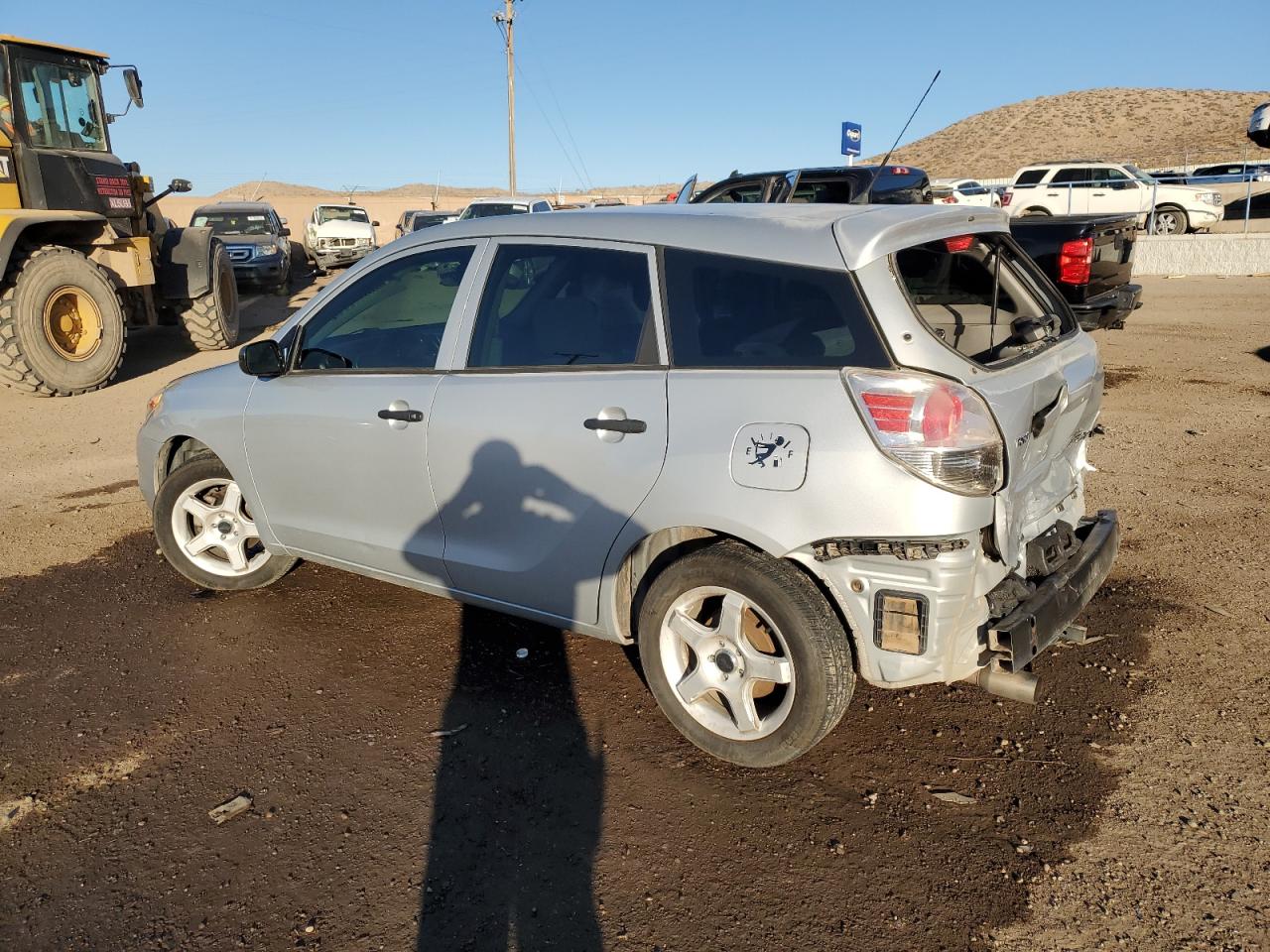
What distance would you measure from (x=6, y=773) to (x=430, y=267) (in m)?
2.44

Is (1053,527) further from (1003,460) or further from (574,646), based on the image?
(574,646)

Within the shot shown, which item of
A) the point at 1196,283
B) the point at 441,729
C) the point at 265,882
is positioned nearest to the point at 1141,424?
the point at 441,729

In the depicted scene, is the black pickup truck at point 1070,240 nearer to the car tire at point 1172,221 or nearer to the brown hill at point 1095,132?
the car tire at point 1172,221

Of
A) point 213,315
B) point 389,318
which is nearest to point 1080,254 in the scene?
point 389,318

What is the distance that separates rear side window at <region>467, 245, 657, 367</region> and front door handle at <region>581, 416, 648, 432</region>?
23cm

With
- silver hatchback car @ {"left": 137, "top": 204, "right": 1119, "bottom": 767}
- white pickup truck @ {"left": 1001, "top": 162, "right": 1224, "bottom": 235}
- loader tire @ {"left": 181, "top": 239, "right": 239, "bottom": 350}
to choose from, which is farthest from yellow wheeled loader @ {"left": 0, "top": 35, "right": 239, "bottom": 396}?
white pickup truck @ {"left": 1001, "top": 162, "right": 1224, "bottom": 235}

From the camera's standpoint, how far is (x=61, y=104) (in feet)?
34.1

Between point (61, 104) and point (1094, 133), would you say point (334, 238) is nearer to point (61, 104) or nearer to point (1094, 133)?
point (61, 104)

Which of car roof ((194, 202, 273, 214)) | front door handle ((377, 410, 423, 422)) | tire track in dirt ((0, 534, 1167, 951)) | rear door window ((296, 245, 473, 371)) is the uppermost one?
car roof ((194, 202, 273, 214))

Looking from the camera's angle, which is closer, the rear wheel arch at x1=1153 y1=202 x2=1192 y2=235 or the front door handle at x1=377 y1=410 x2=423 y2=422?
the front door handle at x1=377 y1=410 x2=423 y2=422

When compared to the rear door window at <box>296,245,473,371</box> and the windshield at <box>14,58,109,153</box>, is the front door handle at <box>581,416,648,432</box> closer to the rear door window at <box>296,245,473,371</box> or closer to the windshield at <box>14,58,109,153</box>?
the rear door window at <box>296,245,473,371</box>

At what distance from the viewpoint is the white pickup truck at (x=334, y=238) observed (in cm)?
2591

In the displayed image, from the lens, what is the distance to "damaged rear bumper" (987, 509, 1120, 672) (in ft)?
9.61

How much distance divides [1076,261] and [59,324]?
34.1 feet
